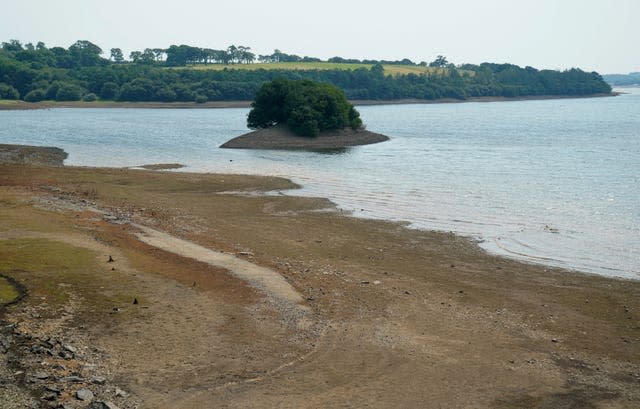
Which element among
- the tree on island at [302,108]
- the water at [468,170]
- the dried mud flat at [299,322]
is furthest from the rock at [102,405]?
the tree on island at [302,108]

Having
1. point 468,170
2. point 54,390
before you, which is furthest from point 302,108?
point 54,390

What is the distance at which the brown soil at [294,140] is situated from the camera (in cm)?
9950

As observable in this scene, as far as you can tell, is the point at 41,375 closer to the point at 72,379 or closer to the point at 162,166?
the point at 72,379

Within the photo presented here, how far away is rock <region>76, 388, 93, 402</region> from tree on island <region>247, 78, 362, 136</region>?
85375 millimetres

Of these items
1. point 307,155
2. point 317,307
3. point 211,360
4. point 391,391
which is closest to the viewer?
point 391,391

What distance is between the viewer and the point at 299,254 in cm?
3484

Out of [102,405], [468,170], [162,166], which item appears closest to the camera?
[102,405]

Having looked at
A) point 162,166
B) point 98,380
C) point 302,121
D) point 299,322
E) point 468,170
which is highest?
point 302,121

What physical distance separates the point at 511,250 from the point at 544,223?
8321mm

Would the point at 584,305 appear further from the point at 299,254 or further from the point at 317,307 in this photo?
the point at 299,254

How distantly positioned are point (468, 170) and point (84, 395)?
193 feet

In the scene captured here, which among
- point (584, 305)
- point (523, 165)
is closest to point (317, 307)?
point (584, 305)

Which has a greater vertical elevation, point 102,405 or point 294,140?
Answer: point 102,405

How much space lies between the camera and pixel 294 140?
10206cm
